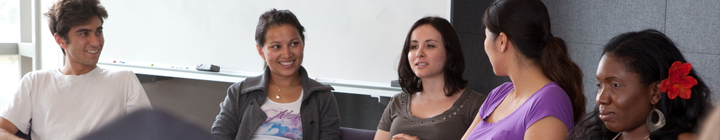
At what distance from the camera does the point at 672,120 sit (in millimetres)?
1136

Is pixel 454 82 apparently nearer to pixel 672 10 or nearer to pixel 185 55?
pixel 672 10

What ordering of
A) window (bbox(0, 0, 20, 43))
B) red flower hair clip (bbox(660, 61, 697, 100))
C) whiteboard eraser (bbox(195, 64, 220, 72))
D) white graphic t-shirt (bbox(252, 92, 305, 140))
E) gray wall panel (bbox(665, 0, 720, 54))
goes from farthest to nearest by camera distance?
window (bbox(0, 0, 20, 43))
whiteboard eraser (bbox(195, 64, 220, 72))
white graphic t-shirt (bbox(252, 92, 305, 140))
gray wall panel (bbox(665, 0, 720, 54))
red flower hair clip (bbox(660, 61, 697, 100))

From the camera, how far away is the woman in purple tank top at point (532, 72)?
127 centimetres

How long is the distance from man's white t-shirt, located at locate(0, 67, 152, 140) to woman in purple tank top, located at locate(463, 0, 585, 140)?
1370mm

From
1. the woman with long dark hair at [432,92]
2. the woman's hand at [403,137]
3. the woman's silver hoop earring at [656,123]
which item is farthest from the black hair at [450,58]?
the woman's silver hoop earring at [656,123]

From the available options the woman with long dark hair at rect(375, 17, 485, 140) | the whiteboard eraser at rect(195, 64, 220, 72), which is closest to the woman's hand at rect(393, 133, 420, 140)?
the woman with long dark hair at rect(375, 17, 485, 140)

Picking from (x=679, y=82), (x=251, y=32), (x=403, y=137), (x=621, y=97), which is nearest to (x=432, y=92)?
(x=403, y=137)

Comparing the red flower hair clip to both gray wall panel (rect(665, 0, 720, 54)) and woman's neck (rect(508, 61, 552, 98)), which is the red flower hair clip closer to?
woman's neck (rect(508, 61, 552, 98))

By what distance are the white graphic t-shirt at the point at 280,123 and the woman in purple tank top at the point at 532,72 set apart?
2.71 ft

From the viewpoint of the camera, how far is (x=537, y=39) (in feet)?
4.45

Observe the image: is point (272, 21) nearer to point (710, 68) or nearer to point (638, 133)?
point (638, 133)

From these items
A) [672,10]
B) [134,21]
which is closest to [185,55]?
[134,21]

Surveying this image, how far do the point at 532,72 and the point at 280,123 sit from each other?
1.01 meters

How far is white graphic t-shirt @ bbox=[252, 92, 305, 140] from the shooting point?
2.01 m
